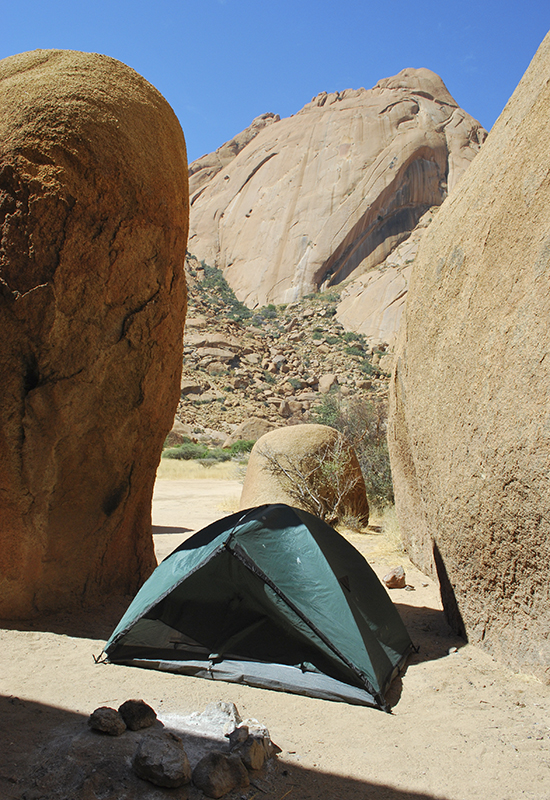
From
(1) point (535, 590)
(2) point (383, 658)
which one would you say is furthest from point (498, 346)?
(2) point (383, 658)

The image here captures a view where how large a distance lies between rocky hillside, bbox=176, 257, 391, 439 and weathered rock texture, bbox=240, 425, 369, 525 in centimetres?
1519

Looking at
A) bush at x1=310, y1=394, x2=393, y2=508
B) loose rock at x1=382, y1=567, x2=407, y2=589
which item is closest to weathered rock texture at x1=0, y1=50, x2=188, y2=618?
loose rock at x1=382, y1=567, x2=407, y2=589

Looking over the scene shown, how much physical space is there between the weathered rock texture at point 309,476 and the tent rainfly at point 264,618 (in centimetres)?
486

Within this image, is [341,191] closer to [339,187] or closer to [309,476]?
[339,187]

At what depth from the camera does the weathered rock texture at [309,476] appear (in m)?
9.37

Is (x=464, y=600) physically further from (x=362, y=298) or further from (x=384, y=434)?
(x=362, y=298)

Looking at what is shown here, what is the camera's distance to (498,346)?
403 cm

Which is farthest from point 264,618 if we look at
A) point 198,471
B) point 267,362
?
point 267,362

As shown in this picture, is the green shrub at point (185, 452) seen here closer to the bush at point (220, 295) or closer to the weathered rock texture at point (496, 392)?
the weathered rock texture at point (496, 392)

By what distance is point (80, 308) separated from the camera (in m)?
4.68

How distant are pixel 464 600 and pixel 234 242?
49.4 meters

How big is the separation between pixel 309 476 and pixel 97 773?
719 cm

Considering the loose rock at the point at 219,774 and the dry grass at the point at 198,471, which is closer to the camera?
the loose rock at the point at 219,774

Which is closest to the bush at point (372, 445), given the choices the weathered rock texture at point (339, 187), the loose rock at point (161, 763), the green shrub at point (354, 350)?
the loose rock at point (161, 763)
